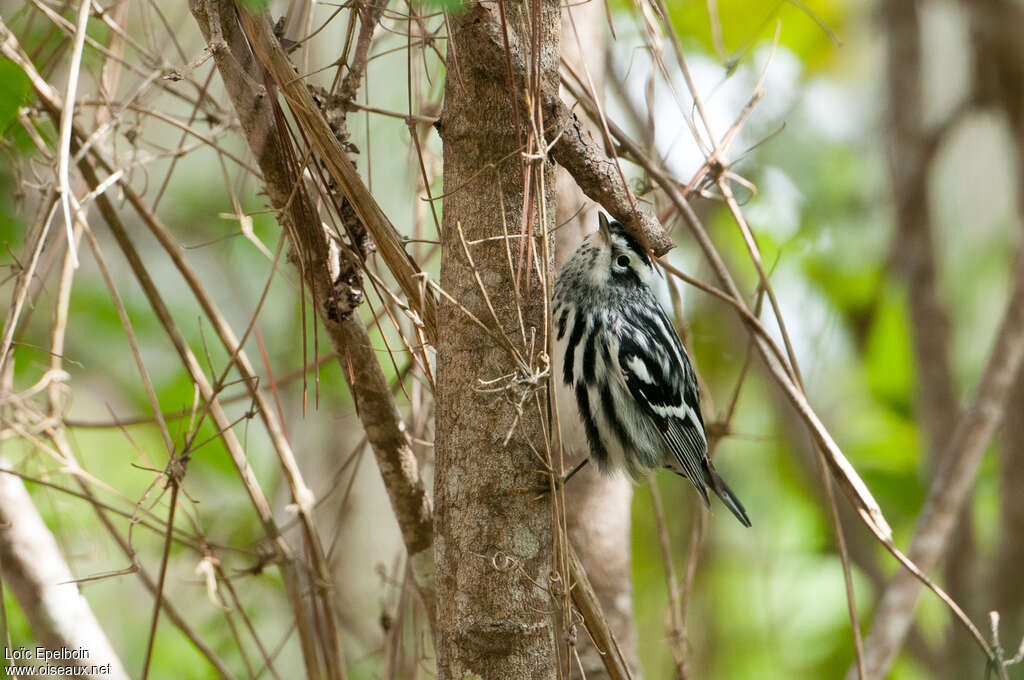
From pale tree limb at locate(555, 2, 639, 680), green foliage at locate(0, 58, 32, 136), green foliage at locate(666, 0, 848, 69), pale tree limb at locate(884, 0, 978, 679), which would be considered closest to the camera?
green foliage at locate(0, 58, 32, 136)

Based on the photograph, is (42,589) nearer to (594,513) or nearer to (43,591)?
(43,591)

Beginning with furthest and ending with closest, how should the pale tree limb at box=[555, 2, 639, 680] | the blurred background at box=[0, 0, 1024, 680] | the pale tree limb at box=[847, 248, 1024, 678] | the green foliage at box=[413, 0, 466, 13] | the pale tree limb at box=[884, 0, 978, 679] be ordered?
the pale tree limb at box=[884, 0, 978, 679] < the blurred background at box=[0, 0, 1024, 680] < the pale tree limb at box=[847, 248, 1024, 678] < the pale tree limb at box=[555, 2, 639, 680] < the green foliage at box=[413, 0, 466, 13]

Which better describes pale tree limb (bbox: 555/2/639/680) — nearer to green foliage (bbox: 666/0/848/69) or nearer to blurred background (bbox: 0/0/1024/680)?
blurred background (bbox: 0/0/1024/680)

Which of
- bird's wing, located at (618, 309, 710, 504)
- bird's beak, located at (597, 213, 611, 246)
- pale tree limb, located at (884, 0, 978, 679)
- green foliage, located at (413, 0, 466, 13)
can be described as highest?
pale tree limb, located at (884, 0, 978, 679)

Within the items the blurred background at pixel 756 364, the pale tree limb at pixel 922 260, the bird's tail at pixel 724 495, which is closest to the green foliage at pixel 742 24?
the blurred background at pixel 756 364

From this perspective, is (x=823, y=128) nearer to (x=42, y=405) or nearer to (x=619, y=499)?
(x=619, y=499)

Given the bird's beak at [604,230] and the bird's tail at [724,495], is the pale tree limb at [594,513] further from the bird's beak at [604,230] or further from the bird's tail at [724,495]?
the bird's tail at [724,495]

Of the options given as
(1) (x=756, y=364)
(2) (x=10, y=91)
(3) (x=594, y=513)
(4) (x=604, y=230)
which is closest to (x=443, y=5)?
(2) (x=10, y=91)

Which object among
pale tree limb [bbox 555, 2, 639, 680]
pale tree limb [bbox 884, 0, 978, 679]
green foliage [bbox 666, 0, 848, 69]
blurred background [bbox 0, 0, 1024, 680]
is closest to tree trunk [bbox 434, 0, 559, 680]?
pale tree limb [bbox 555, 2, 639, 680]

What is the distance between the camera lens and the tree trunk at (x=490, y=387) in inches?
62.3

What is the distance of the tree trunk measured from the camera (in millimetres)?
1583

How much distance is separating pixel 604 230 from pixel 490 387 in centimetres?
103

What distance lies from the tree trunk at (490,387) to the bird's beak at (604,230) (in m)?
0.82

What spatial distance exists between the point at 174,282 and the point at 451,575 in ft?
11.4
